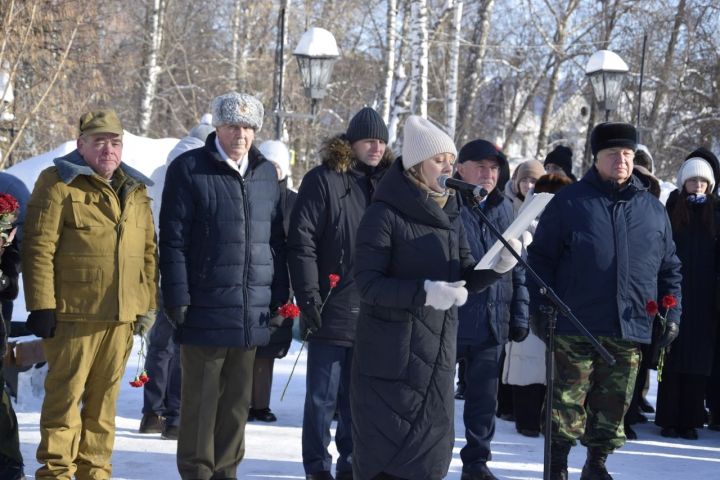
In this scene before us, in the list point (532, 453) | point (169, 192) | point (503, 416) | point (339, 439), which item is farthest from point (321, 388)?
point (503, 416)

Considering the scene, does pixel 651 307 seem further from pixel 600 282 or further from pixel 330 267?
pixel 330 267

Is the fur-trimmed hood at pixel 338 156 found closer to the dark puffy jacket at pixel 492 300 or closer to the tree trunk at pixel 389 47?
the dark puffy jacket at pixel 492 300

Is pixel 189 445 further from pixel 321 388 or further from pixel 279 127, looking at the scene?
pixel 279 127

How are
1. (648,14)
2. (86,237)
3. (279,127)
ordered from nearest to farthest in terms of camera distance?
1. (86,237)
2. (279,127)
3. (648,14)

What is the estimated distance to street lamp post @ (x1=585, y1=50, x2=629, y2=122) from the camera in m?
14.8

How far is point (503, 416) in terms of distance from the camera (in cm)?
823

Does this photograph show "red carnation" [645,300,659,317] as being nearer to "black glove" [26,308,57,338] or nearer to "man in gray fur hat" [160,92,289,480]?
"man in gray fur hat" [160,92,289,480]

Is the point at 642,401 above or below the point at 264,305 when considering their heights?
below

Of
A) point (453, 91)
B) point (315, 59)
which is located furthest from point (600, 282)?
point (453, 91)

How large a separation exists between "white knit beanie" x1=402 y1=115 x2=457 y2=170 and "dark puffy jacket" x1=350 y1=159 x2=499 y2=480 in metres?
0.12

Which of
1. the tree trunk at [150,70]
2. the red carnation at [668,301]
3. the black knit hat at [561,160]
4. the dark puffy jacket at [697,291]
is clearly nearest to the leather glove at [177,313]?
the red carnation at [668,301]

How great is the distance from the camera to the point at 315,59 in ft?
44.5

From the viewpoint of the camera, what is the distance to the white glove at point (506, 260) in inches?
177

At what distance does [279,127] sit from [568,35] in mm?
16258
